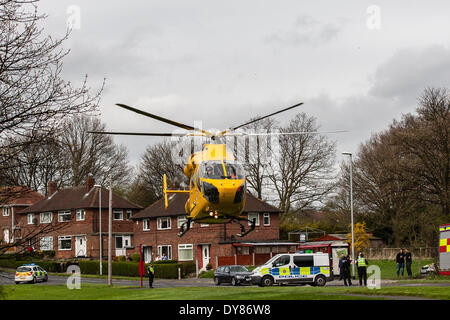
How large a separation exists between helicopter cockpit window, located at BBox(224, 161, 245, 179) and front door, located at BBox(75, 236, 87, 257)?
51.5 metres

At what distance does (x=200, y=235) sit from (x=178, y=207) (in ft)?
15.8

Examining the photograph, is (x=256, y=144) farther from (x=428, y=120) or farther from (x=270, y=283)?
(x=270, y=283)

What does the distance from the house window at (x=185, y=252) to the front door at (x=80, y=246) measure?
13096 mm

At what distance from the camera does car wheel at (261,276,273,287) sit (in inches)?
1435

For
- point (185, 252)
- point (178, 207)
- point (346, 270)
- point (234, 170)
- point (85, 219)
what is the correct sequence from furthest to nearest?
point (85, 219), point (178, 207), point (185, 252), point (346, 270), point (234, 170)

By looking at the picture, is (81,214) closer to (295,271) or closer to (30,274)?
(30,274)

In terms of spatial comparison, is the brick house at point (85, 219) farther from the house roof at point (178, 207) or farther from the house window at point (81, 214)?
the house roof at point (178, 207)

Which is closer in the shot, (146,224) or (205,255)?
(205,255)

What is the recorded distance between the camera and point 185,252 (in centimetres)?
6456

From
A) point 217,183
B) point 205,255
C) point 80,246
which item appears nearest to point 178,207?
point 205,255

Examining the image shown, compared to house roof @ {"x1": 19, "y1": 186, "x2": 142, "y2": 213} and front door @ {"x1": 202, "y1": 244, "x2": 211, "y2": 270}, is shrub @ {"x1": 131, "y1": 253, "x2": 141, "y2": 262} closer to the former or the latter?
front door @ {"x1": 202, "y1": 244, "x2": 211, "y2": 270}

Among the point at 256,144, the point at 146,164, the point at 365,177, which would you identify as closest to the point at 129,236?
the point at 146,164
